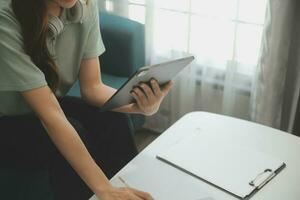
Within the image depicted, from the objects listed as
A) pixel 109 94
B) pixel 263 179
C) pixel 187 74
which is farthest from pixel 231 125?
pixel 187 74

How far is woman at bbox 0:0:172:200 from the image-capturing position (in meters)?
1.25

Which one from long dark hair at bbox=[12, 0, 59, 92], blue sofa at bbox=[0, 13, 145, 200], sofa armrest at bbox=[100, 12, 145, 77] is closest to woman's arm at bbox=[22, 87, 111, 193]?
long dark hair at bbox=[12, 0, 59, 92]

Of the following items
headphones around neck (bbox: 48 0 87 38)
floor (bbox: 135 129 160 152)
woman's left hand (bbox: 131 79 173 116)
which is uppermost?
headphones around neck (bbox: 48 0 87 38)

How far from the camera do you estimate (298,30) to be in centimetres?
180

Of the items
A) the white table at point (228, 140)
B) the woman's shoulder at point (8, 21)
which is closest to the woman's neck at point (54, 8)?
the woman's shoulder at point (8, 21)

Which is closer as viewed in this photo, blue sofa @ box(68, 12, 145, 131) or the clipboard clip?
the clipboard clip

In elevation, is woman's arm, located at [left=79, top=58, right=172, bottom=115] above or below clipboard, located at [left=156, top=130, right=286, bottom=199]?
above

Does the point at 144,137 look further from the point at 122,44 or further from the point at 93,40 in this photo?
the point at 93,40

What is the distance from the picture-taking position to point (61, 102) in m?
1.58

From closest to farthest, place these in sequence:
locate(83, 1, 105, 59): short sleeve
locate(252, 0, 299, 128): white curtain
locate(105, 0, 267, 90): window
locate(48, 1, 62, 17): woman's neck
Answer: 1. locate(48, 1, 62, 17): woman's neck
2. locate(83, 1, 105, 59): short sleeve
3. locate(252, 0, 299, 128): white curtain
4. locate(105, 0, 267, 90): window

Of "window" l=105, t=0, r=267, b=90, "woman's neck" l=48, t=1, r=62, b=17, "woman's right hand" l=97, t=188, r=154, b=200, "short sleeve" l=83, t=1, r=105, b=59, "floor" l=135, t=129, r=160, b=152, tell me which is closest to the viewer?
"woman's right hand" l=97, t=188, r=154, b=200

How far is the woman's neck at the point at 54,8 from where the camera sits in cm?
134

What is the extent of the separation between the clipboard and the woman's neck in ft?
1.63

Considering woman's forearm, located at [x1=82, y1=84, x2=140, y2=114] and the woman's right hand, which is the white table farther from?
woman's forearm, located at [x1=82, y1=84, x2=140, y2=114]
